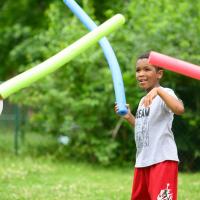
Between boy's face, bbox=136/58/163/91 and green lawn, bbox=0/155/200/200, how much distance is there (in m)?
2.62

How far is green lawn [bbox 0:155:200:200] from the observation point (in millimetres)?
7168

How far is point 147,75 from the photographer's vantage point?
4.66 m

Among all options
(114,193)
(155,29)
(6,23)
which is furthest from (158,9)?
(6,23)

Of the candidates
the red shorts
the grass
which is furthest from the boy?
the grass

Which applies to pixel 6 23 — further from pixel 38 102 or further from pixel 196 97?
pixel 196 97

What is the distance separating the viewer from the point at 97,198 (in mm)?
7012

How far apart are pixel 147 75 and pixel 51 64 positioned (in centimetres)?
113

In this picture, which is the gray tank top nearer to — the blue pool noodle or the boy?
the boy

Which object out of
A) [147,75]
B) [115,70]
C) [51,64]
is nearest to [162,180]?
[147,75]

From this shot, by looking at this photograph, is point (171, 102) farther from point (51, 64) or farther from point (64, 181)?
point (64, 181)

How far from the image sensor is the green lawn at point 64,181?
7168 mm

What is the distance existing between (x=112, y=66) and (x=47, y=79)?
657cm

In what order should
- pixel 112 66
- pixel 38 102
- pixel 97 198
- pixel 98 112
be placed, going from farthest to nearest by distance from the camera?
pixel 38 102
pixel 98 112
pixel 97 198
pixel 112 66

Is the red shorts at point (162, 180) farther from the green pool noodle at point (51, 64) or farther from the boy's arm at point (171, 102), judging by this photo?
the green pool noodle at point (51, 64)
